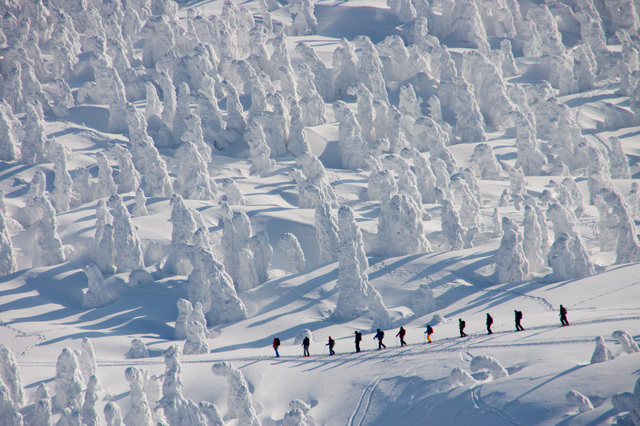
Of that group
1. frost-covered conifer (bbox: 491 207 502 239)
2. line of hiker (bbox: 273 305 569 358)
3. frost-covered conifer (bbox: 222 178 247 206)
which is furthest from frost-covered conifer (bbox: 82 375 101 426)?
frost-covered conifer (bbox: 491 207 502 239)

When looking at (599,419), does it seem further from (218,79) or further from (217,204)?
(218,79)

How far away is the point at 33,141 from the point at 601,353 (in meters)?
50.1

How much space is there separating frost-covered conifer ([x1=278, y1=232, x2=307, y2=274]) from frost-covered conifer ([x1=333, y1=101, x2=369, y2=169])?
Answer: 1970 cm

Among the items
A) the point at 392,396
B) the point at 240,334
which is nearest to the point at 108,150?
the point at 240,334

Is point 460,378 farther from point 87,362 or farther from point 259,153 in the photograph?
point 259,153

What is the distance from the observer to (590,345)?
24.4 metres

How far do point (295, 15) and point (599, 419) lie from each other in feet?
271

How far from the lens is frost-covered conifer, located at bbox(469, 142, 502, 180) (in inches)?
2386

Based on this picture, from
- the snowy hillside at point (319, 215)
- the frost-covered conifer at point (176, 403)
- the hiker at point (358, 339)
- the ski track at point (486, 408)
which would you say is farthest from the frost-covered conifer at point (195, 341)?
the ski track at point (486, 408)

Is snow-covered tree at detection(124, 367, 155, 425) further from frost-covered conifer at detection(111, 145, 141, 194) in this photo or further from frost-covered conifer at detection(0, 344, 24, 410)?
frost-covered conifer at detection(111, 145, 141, 194)

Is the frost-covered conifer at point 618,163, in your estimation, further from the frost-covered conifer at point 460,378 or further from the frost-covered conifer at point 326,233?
the frost-covered conifer at point 460,378

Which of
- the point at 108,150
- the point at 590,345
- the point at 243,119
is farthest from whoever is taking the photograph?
the point at 243,119

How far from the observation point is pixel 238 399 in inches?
1054

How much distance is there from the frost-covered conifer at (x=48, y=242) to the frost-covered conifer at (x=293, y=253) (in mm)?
14772
